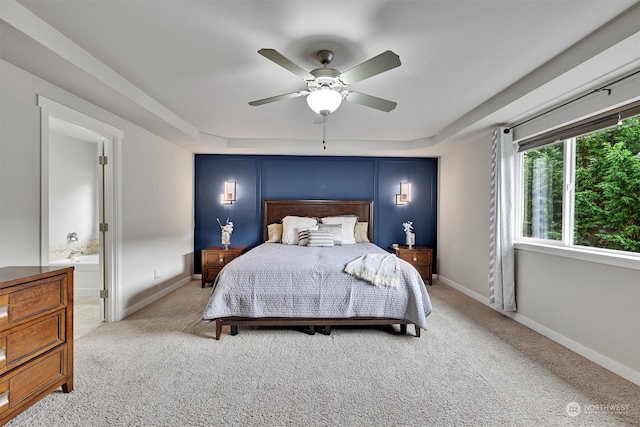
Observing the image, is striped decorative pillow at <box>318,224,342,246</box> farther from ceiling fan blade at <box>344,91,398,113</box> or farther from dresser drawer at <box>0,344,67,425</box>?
dresser drawer at <box>0,344,67,425</box>

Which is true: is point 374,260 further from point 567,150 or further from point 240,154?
point 240,154

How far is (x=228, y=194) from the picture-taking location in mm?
5469

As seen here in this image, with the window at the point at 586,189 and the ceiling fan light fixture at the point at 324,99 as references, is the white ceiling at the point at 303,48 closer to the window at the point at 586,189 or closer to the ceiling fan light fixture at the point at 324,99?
the ceiling fan light fixture at the point at 324,99

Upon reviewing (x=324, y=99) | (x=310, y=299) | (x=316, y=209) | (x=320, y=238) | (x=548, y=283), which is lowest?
(x=310, y=299)

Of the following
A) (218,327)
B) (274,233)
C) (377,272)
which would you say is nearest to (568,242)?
(377,272)

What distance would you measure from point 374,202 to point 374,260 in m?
2.56

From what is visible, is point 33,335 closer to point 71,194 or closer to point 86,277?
point 86,277

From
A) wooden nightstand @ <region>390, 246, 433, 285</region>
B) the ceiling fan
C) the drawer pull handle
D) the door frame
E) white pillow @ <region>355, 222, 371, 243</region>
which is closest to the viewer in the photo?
the drawer pull handle

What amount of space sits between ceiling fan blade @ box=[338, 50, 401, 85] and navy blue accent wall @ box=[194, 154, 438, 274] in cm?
345

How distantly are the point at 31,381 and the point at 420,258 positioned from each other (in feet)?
15.5

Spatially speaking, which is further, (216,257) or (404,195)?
(404,195)

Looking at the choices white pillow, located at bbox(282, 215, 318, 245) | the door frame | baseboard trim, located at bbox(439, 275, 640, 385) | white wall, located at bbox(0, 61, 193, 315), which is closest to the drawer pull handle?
white wall, located at bbox(0, 61, 193, 315)

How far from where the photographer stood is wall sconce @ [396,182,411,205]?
18.3 feet

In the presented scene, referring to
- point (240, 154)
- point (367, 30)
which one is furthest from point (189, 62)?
point (240, 154)
